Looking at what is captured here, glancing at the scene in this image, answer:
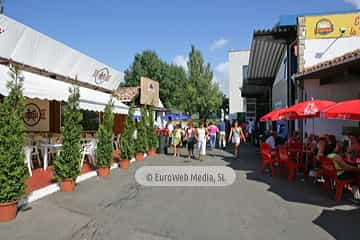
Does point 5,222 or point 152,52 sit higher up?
point 152,52

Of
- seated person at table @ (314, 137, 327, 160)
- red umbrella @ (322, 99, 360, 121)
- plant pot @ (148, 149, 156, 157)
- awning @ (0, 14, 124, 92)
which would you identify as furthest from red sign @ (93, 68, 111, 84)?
red umbrella @ (322, 99, 360, 121)

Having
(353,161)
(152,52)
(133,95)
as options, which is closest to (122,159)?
(353,161)

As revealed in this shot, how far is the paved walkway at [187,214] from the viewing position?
4.37 metres

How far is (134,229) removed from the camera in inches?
180

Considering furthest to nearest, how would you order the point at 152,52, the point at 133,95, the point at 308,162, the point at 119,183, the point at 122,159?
the point at 152,52 → the point at 133,95 → the point at 122,159 → the point at 308,162 → the point at 119,183

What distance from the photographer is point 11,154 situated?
4.93 m

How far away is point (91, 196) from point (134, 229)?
224cm

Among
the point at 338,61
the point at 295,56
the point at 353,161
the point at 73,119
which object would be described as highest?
the point at 295,56

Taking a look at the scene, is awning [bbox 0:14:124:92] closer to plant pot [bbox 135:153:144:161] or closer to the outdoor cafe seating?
plant pot [bbox 135:153:144:161]

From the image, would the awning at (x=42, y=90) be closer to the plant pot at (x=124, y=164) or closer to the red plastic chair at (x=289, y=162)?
the plant pot at (x=124, y=164)

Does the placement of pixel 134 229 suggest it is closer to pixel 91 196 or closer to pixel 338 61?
pixel 91 196

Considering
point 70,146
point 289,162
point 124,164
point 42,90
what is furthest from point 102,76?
point 289,162

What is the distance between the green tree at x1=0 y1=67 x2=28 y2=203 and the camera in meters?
4.81

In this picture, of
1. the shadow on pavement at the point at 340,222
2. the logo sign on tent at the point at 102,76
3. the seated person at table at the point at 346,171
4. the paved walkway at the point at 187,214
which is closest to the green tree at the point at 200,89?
the logo sign on tent at the point at 102,76
